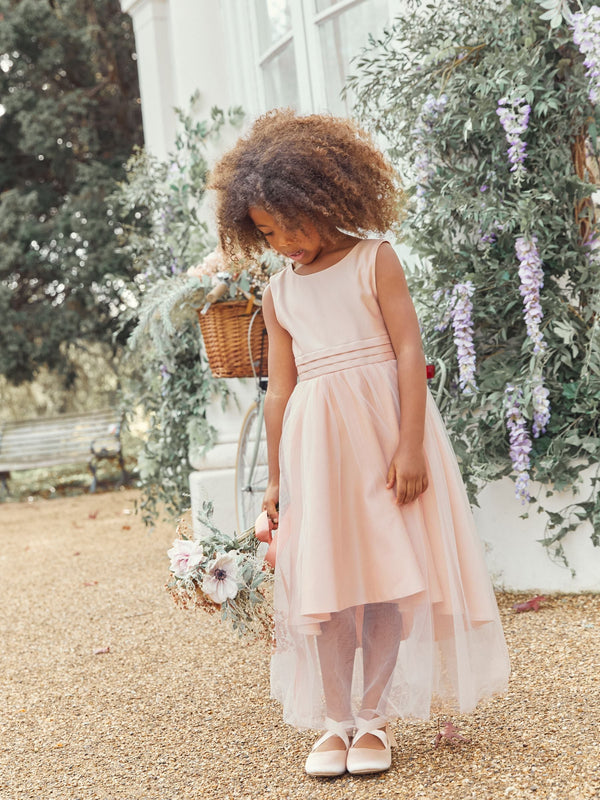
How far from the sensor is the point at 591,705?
218 centimetres

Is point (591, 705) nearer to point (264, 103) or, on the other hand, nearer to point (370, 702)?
point (370, 702)

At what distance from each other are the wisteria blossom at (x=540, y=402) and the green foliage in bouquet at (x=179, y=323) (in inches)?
76.6

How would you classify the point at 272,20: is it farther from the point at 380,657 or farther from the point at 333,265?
the point at 380,657

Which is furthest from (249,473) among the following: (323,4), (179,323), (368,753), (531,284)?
(368,753)

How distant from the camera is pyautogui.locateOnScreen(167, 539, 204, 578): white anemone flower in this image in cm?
205

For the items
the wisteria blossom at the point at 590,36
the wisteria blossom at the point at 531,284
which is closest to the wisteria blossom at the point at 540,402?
the wisteria blossom at the point at 531,284

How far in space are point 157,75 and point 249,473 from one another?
9.16ft

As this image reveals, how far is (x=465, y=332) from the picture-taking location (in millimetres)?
3248

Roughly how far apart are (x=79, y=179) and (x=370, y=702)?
30.7 feet

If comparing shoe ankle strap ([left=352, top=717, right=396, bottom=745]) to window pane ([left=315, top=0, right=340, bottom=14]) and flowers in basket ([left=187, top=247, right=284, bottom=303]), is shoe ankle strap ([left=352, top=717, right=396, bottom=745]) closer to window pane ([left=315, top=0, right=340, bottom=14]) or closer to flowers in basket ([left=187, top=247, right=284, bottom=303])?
flowers in basket ([left=187, top=247, right=284, bottom=303])

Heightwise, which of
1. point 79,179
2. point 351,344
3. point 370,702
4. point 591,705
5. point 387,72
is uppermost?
point 79,179

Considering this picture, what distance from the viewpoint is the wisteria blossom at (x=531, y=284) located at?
10.1 feet

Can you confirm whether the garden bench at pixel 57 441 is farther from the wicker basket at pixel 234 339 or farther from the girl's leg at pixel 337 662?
the girl's leg at pixel 337 662

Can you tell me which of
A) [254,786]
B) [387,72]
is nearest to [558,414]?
[387,72]
